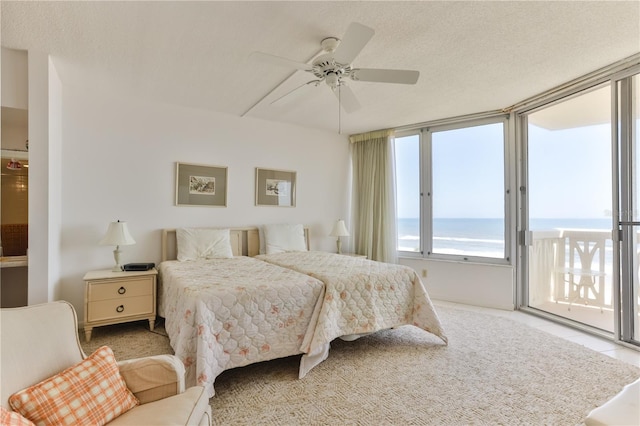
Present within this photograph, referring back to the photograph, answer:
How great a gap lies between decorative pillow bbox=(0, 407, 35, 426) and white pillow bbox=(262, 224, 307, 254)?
2.98m

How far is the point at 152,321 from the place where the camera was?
301 cm

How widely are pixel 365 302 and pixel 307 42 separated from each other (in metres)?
2.10

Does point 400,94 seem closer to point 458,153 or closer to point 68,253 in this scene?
point 458,153

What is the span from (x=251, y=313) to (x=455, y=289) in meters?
3.14

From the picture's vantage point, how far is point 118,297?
2855 millimetres

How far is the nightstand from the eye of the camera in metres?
2.74

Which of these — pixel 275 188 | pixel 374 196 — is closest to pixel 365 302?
pixel 275 188

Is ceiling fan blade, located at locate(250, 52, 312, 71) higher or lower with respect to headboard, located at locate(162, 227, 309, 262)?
higher

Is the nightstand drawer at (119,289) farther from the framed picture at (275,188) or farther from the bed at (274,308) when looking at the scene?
the framed picture at (275,188)

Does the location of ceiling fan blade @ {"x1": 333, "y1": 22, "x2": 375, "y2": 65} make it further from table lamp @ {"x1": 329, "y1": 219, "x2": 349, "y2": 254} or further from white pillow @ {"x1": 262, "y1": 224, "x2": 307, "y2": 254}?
table lamp @ {"x1": 329, "y1": 219, "x2": 349, "y2": 254}

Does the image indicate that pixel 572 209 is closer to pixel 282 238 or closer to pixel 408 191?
pixel 408 191

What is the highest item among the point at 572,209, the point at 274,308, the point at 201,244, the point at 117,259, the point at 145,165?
the point at 145,165

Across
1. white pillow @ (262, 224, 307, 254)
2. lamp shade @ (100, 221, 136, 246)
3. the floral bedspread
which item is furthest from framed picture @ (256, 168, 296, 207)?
lamp shade @ (100, 221, 136, 246)

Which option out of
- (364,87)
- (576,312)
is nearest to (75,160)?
(364,87)
